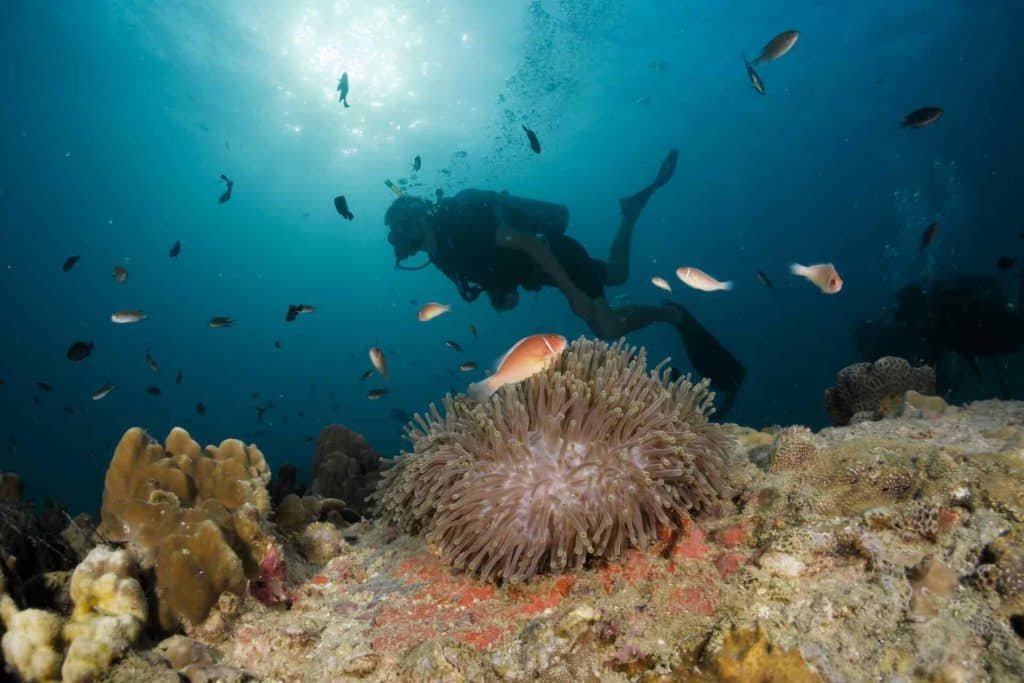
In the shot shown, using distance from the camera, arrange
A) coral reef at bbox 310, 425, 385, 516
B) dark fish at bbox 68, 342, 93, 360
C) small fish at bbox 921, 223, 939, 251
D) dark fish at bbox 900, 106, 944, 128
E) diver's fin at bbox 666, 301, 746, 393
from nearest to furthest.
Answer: coral reef at bbox 310, 425, 385, 516 → dark fish at bbox 900, 106, 944, 128 → small fish at bbox 921, 223, 939, 251 → dark fish at bbox 68, 342, 93, 360 → diver's fin at bbox 666, 301, 746, 393

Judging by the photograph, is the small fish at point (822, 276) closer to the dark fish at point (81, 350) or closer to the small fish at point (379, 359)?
the small fish at point (379, 359)

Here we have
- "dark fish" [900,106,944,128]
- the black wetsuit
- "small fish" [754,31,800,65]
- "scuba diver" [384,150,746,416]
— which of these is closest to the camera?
"dark fish" [900,106,944,128]

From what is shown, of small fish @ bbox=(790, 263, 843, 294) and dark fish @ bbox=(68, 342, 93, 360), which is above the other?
small fish @ bbox=(790, 263, 843, 294)

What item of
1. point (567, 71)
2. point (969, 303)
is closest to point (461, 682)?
point (969, 303)

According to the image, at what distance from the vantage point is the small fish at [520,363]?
98.7 inches

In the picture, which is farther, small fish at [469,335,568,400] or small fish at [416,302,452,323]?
small fish at [416,302,452,323]

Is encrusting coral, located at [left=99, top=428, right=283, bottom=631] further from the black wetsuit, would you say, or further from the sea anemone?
the black wetsuit

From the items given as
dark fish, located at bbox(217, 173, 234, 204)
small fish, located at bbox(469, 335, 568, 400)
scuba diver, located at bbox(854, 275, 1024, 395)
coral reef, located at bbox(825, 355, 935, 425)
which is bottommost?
small fish, located at bbox(469, 335, 568, 400)

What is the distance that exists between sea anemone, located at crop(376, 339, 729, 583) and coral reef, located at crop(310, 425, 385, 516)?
2.89 metres

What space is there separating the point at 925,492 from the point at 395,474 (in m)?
2.85

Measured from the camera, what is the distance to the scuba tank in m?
10.8

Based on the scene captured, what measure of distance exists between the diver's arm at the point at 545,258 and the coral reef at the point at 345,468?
18.5 ft

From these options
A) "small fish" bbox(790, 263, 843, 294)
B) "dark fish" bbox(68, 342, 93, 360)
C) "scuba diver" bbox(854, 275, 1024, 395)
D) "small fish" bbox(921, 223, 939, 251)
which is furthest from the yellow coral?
"scuba diver" bbox(854, 275, 1024, 395)

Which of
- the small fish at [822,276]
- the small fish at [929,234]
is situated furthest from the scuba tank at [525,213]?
the small fish at [822,276]
